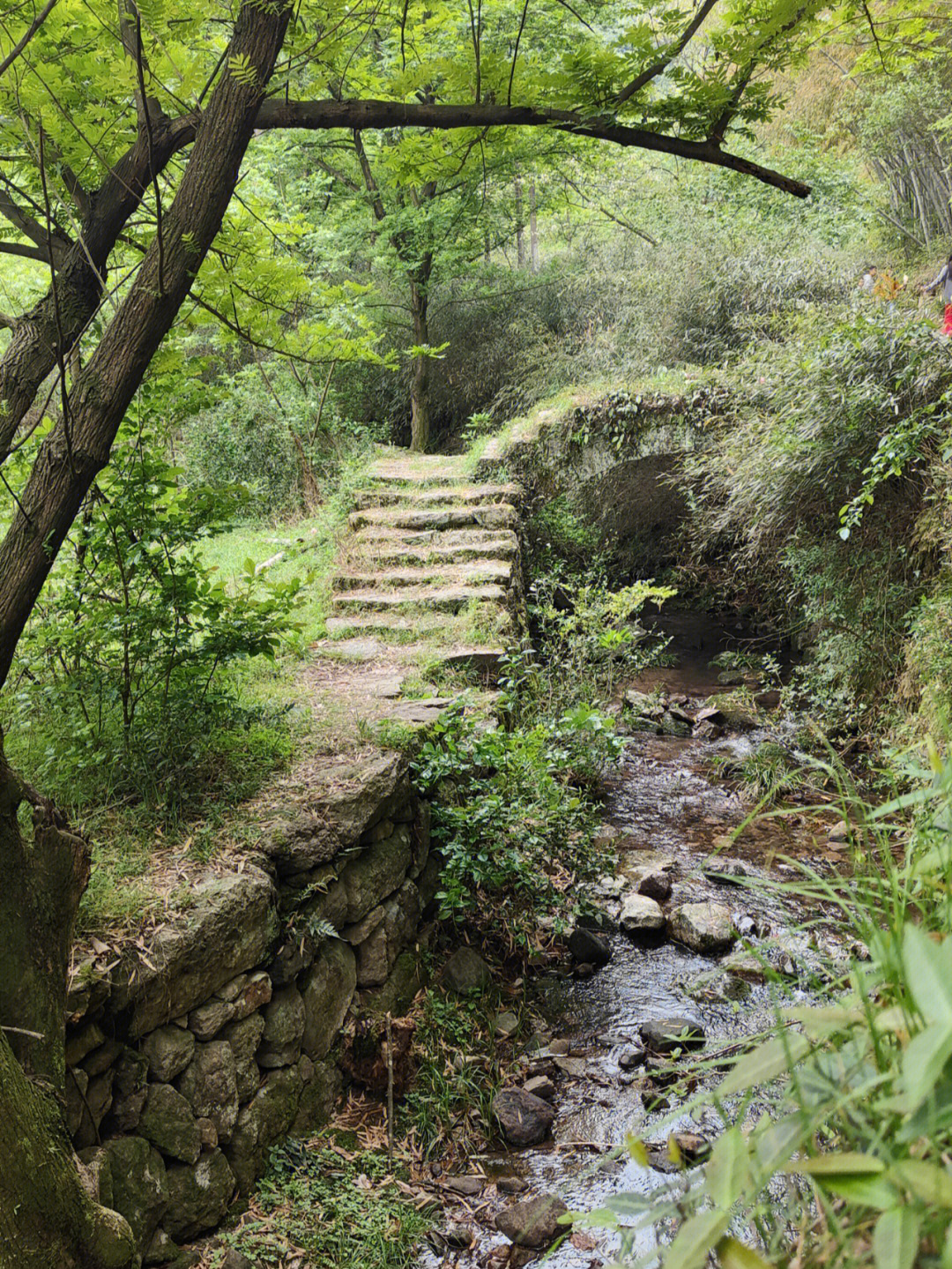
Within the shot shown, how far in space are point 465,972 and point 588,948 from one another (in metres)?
0.71

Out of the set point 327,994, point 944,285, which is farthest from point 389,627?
point 944,285

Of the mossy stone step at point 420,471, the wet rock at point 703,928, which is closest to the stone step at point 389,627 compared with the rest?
the wet rock at point 703,928

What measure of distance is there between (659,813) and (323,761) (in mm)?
2778

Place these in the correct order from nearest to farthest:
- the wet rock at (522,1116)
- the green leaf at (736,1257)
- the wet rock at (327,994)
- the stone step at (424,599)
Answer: the green leaf at (736,1257) → the wet rock at (327,994) → the wet rock at (522,1116) → the stone step at (424,599)

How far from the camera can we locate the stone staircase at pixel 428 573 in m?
5.56

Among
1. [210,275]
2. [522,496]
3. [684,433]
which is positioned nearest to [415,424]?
[522,496]

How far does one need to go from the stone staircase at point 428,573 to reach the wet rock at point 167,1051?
2812 mm

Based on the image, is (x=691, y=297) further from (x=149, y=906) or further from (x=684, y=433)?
(x=149, y=906)

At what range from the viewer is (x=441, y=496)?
7789 millimetres

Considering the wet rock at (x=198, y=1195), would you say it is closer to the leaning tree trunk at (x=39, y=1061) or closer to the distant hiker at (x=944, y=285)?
the leaning tree trunk at (x=39, y=1061)

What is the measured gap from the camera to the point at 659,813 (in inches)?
216

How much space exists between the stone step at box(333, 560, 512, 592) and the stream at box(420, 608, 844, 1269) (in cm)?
172

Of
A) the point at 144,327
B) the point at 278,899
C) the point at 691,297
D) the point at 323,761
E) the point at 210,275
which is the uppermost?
the point at 691,297

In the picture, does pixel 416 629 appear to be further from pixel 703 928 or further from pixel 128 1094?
pixel 128 1094
